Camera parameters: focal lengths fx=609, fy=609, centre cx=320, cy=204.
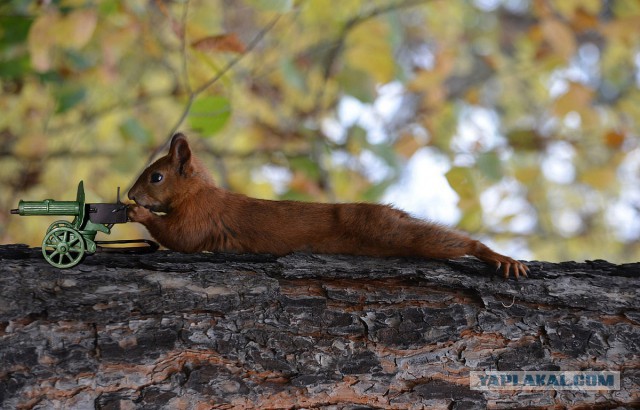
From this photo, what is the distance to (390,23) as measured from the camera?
410 centimetres

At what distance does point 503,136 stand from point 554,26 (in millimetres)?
972

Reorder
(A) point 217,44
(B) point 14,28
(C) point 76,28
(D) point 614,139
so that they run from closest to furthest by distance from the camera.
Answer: (A) point 217,44
(C) point 76,28
(B) point 14,28
(D) point 614,139

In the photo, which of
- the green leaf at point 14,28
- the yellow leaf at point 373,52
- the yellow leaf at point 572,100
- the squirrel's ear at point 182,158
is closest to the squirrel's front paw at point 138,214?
the squirrel's ear at point 182,158

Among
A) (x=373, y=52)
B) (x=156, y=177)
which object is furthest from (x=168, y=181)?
(x=373, y=52)

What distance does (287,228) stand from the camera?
8.67 feet

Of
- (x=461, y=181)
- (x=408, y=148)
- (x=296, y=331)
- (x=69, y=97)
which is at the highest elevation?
(x=408, y=148)

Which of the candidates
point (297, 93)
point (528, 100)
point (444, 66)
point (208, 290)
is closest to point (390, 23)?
point (444, 66)

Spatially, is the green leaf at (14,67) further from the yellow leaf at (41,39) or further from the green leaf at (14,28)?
the yellow leaf at (41,39)

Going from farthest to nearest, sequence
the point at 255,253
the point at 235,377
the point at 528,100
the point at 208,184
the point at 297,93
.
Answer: the point at 528,100
the point at 297,93
the point at 208,184
the point at 255,253
the point at 235,377

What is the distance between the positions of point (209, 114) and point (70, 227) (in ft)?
3.66

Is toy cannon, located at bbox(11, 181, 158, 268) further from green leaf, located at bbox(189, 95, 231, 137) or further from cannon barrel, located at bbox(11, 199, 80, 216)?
green leaf, located at bbox(189, 95, 231, 137)

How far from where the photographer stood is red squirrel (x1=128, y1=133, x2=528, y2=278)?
261cm

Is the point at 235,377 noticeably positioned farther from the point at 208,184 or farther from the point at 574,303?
the point at 574,303

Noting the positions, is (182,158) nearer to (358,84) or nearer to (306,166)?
(306,166)
